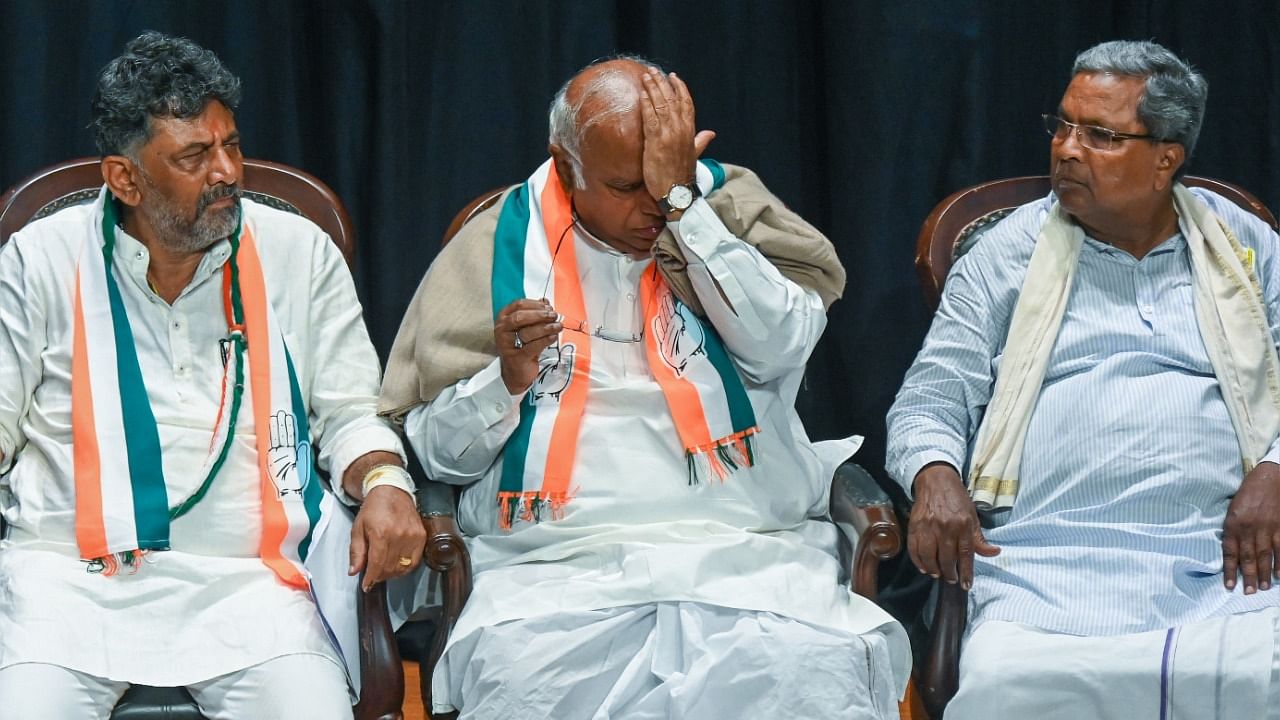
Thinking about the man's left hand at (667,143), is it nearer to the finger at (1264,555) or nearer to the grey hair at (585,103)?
the grey hair at (585,103)

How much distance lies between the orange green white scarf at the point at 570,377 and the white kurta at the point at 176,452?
267mm

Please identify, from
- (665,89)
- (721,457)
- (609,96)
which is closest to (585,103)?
(609,96)

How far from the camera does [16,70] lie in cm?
391

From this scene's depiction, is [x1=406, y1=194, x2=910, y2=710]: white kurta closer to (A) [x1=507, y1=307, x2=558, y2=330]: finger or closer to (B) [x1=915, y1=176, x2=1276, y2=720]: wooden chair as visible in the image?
(A) [x1=507, y1=307, x2=558, y2=330]: finger

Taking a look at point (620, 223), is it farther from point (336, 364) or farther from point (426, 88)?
point (426, 88)

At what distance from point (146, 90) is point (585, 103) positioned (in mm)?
790

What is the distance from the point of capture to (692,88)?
13.2ft

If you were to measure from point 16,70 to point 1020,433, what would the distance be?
7.85 feet

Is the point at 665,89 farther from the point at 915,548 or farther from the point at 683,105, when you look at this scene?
the point at 915,548

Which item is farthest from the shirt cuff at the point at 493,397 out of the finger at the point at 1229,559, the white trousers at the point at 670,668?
the finger at the point at 1229,559

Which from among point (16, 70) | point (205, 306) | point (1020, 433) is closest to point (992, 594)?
point (1020, 433)

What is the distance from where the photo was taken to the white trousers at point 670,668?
2.78 meters

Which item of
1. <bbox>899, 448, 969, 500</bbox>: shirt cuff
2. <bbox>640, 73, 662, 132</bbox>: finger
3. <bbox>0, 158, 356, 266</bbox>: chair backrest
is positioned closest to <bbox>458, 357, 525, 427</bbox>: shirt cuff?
→ <bbox>640, 73, 662, 132</bbox>: finger

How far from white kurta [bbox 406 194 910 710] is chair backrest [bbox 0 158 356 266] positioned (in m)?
0.57
